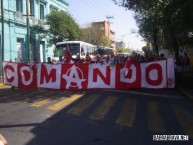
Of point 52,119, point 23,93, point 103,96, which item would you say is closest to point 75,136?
point 52,119

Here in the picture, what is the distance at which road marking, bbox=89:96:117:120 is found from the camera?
11062 mm

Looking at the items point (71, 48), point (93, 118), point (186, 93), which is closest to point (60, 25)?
point (71, 48)

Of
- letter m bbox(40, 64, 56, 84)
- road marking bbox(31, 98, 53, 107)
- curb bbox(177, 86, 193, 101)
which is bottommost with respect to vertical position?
road marking bbox(31, 98, 53, 107)

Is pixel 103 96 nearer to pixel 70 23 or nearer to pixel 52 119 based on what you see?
pixel 52 119

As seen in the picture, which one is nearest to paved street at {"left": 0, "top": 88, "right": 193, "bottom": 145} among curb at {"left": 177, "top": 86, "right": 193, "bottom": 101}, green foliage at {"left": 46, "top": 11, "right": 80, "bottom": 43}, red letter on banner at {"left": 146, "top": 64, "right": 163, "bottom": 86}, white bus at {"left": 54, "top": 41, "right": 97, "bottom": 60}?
curb at {"left": 177, "top": 86, "right": 193, "bottom": 101}

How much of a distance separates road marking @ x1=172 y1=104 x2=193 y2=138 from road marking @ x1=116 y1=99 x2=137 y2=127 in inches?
50.5

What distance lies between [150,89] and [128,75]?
124 centimetres

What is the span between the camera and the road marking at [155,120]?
9352 millimetres

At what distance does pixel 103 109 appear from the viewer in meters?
12.4

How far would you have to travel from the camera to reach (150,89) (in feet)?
61.5

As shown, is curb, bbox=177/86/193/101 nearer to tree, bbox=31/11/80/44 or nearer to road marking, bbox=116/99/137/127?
road marking, bbox=116/99/137/127

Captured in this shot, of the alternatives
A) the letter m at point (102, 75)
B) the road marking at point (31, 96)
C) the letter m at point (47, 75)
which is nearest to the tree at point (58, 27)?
the letter m at point (47, 75)

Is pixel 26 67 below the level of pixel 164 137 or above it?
above

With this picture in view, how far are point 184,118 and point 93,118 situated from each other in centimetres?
254
